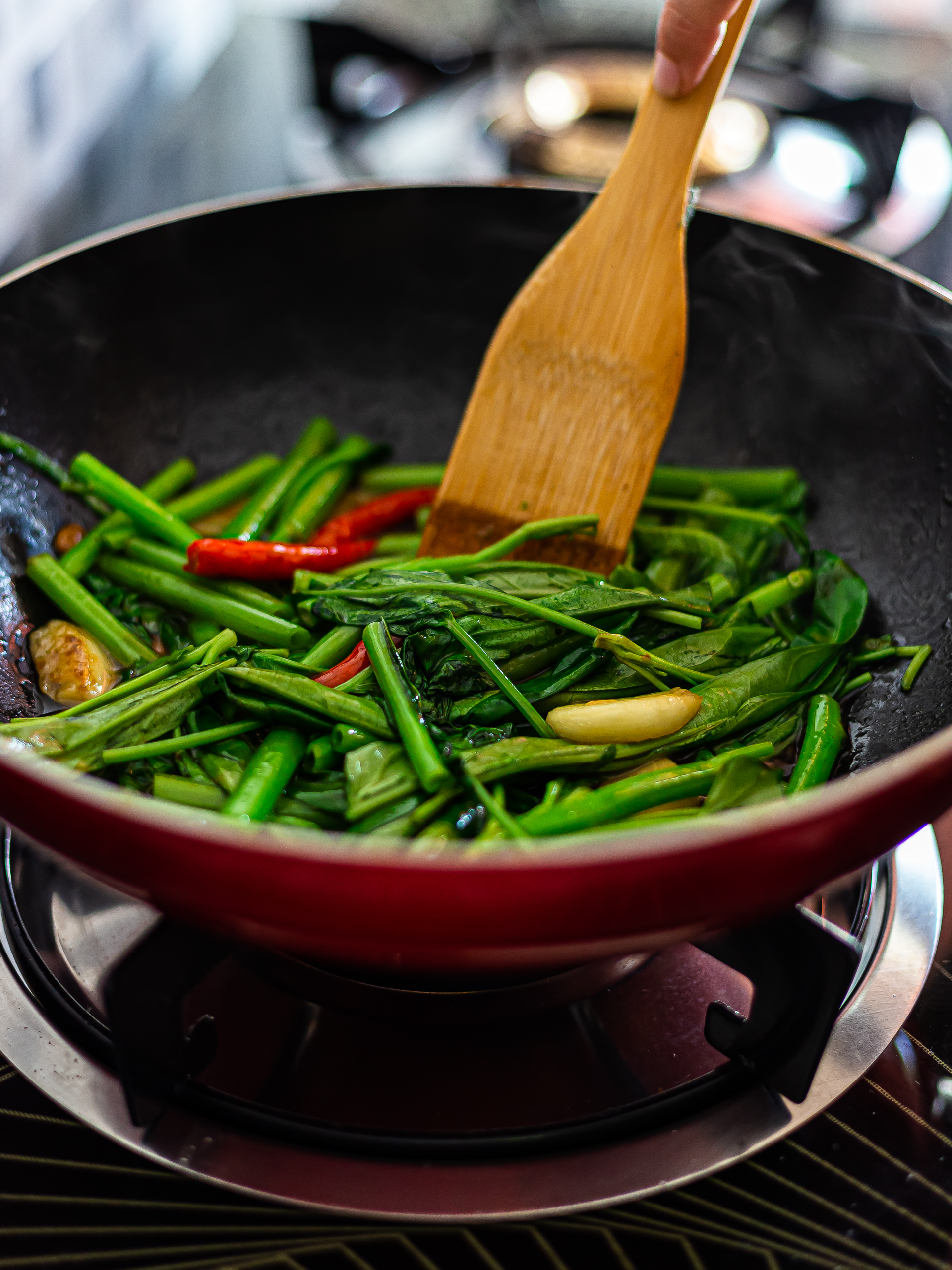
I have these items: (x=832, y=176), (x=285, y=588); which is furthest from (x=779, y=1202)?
(x=832, y=176)

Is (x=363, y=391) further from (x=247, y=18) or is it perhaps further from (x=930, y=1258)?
(x=247, y=18)

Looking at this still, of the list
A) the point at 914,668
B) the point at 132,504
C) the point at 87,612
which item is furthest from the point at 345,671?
the point at 914,668

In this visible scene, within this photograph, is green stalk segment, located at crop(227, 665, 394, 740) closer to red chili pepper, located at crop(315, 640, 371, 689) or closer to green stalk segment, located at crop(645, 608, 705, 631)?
red chili pepper, located at crop(315, 640, 371, 689)

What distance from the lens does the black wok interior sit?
1566 millimetres

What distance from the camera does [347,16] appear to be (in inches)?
137

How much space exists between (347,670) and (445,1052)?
19.2 inches

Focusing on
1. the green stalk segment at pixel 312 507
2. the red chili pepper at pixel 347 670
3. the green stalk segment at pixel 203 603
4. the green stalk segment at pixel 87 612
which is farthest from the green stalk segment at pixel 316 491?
the red chili pepper at pixel 347 670

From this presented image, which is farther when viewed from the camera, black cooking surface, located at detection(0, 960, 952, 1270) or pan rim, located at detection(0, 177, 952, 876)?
black cooking surface, located at detection(0, 960, 952, 1270)

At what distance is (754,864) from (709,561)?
0.97m

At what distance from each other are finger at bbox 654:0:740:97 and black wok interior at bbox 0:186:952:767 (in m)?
0.30

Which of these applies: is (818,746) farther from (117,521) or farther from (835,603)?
(117,521)

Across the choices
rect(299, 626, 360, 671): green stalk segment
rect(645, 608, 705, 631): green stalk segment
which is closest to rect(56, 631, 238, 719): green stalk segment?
rect(299, 626, 360, 671): green stalk segment

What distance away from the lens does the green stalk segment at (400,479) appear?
76.7 inches

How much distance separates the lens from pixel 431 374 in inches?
78.3
